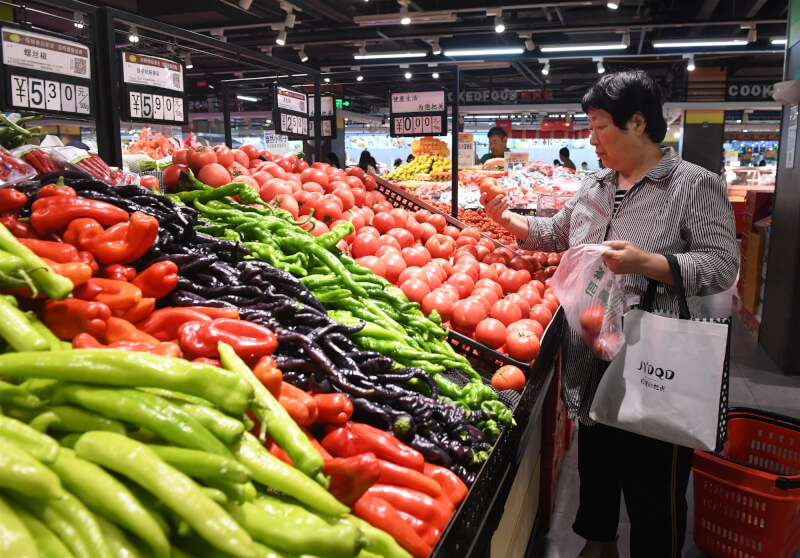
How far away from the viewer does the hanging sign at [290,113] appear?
4562 mm

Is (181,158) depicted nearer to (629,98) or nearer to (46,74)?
(46,74)

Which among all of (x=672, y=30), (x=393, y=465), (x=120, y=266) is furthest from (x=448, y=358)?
(x=672, y=30)

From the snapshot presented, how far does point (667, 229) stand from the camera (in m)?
2.30

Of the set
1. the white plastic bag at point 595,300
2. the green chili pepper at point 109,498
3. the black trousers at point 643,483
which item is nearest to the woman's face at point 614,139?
the white plastic bag at point 595,300

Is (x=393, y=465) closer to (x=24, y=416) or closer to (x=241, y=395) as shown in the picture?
(x=241, y=395)

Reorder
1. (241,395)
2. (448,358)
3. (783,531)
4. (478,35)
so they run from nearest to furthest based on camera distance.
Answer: (241,395) → (448,358) → (783,531) → (478,35)

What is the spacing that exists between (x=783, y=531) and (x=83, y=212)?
301 centimetres

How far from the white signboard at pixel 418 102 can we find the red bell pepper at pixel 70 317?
4.12 metres

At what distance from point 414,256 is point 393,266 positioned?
0.24m

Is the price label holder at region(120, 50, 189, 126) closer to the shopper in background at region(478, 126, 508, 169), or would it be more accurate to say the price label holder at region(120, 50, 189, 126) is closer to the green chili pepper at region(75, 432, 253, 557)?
the green chili pepper at region(75, 432, 253, 557)

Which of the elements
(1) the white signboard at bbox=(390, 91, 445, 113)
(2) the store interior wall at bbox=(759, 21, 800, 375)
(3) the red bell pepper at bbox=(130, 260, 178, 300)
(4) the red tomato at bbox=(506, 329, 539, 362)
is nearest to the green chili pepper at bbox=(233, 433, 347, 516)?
(3) the red bell pepper at bbox=(130, 260, 178, 300)

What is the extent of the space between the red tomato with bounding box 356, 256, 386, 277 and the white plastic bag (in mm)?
824

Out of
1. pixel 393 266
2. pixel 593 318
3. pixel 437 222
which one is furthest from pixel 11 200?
pixel 437 222

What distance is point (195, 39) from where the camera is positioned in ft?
11.0
